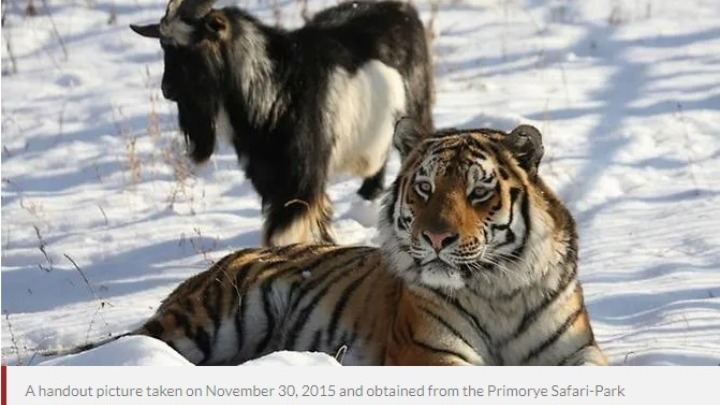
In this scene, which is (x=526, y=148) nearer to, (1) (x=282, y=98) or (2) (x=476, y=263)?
(2) (x=476, y=263)

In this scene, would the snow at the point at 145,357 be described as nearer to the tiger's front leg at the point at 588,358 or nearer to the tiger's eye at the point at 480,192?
the tiger's eye at the point at 480,192

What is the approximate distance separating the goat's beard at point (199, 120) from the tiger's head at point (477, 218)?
13.2ft

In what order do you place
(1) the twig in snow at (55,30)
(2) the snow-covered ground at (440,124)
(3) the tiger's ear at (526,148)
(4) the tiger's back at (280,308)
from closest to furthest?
(3) the tiger's ear at (526,148), (4) the tiger's back at (280,308), (2) the snow-covered ground at (440,124), (1) the twig in snow at (55,30)

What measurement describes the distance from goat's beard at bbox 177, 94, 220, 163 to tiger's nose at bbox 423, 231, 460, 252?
4.46 meters

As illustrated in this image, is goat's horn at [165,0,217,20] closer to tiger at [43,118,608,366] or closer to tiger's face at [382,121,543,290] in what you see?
tiger at [43,118,608,366]

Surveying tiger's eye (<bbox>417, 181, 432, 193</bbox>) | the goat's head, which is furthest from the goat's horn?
tiger's eye (<bbox>417, 181, 432, 193</bbox>)

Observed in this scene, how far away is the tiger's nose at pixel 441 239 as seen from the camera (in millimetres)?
6566

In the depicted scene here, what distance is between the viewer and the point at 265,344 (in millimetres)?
7645

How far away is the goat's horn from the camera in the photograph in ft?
34.6

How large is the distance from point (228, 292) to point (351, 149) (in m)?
3.60

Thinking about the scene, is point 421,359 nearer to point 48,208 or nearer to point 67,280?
point 67,280

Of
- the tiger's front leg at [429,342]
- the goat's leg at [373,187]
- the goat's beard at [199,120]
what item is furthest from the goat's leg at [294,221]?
the tiger's front leg at [429,342]

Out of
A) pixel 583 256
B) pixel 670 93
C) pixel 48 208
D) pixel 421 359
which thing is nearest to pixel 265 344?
pixel 421 359

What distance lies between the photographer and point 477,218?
6.67 meters
